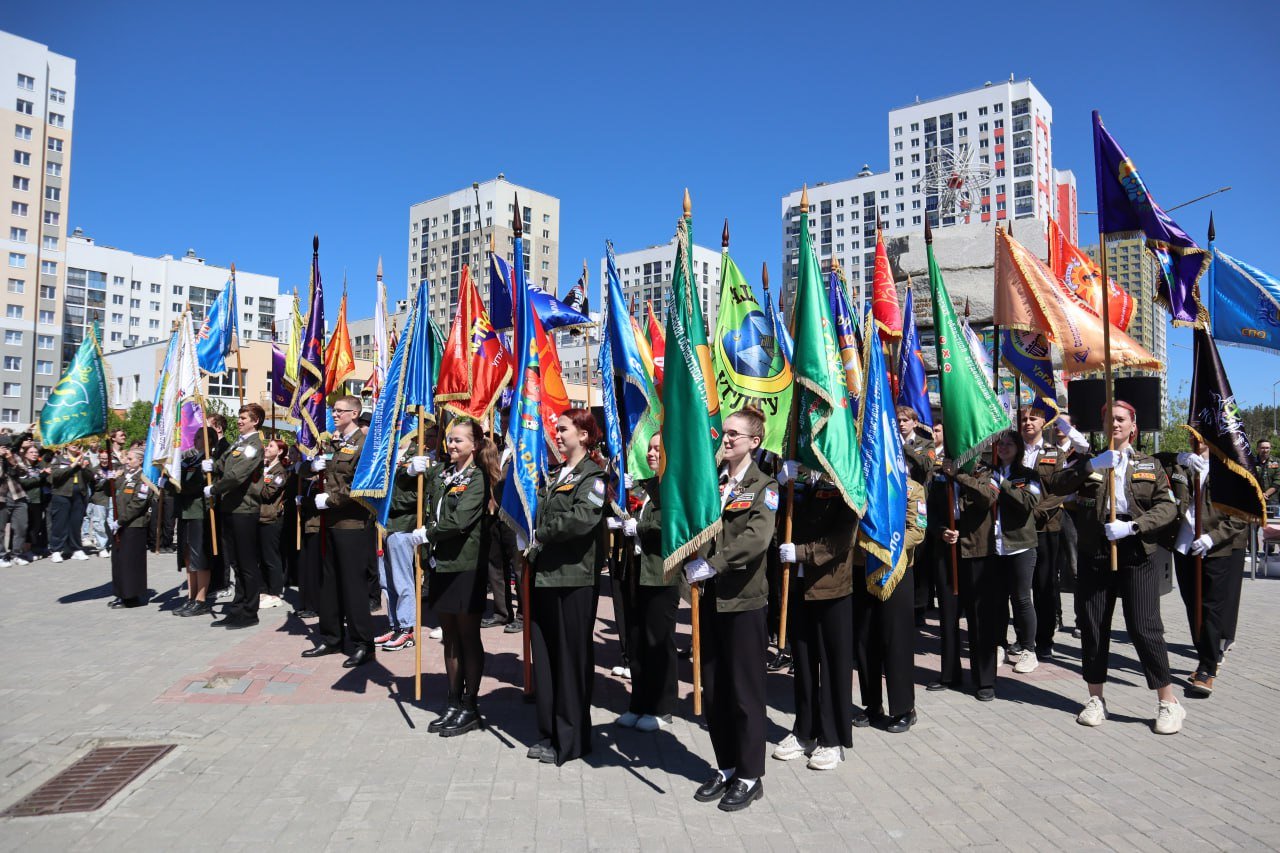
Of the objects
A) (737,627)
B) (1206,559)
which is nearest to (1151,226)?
(1206,559)

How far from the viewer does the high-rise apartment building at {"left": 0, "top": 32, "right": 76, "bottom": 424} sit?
2975 inches

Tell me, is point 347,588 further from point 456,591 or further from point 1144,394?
point 1144,394

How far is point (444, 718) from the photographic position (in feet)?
19.9

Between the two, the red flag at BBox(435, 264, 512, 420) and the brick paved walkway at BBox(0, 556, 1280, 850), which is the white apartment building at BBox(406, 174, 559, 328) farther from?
the brick paved walkway at BBox(0, 556, 1280, 850)

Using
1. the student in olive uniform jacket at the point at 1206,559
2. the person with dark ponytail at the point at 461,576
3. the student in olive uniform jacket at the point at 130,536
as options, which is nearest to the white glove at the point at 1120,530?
the student in olive uniform jacket at the point at 1206,559

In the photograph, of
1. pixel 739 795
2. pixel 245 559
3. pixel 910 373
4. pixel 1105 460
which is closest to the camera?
pixel 739 795

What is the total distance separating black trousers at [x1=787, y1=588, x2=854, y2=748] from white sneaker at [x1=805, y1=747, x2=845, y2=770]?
60 millimetres

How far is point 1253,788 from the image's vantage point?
4.97 meters

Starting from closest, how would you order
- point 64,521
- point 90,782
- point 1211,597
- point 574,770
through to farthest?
point 90,782 → point 574,770 → point 1211,597 → point 64,521

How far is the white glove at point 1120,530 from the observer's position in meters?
6.07

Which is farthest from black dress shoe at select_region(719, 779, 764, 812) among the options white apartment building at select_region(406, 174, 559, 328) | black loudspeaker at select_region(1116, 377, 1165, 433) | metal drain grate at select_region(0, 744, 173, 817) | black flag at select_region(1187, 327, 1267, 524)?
white apartment building at select_region(406, 174, 559, 328)

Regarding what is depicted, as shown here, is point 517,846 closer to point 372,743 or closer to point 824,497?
point 372,743

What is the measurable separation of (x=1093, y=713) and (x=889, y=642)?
65.4 inches

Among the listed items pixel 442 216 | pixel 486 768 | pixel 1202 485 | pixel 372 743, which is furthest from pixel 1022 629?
pixel 442 216
